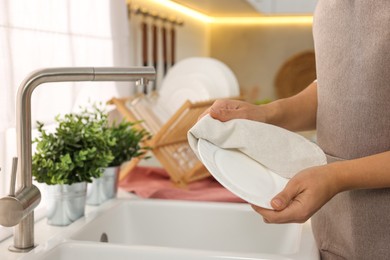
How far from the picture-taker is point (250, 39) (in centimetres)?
385

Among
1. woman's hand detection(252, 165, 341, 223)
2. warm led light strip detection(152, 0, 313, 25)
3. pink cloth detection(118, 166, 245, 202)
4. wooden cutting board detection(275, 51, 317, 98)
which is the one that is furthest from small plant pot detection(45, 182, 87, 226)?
wooden cutting board detection(275, 51, 317, 98)

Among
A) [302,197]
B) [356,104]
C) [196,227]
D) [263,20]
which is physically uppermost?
[263,20]

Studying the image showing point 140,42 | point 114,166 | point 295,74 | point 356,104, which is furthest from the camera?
point 295,74

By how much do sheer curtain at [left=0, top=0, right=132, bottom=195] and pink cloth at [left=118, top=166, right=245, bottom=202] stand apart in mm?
240

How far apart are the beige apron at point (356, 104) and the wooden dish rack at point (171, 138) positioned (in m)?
0.64

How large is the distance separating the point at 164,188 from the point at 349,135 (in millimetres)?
658

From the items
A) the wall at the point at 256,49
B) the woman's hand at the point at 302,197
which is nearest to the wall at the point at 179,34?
the wall at the point at 256,49

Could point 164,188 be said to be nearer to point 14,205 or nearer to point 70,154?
point 70,154

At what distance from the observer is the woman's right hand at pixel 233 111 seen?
34.5 inches

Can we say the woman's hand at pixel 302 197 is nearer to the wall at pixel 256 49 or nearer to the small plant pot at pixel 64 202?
the small plant pot at pixel 64 202

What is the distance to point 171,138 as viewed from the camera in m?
1.57

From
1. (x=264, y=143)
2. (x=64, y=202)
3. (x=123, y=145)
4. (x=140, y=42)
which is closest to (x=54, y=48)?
(x=123, y=145)

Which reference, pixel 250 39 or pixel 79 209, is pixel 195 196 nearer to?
pixel 79 209

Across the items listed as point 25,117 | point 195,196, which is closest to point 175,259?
point 25,117
